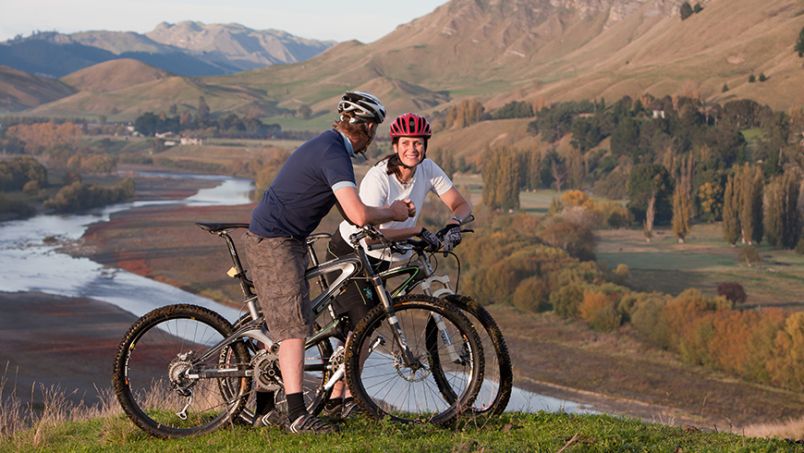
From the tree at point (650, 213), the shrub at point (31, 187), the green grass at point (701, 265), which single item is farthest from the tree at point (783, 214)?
the shrub at point (31, 187)

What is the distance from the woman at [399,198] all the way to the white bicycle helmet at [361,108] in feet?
1.05

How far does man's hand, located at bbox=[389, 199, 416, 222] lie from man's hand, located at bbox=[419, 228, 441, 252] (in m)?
0.24

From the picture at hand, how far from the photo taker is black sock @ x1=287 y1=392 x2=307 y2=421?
25.9ft

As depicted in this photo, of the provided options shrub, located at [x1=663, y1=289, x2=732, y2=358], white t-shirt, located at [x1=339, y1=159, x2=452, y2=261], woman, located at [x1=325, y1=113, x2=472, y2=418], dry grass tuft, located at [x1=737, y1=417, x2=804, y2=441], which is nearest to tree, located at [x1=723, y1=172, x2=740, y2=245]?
shrub, located at [x1=663, y1=289, x2=732, y2=358]

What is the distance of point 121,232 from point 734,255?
177 feet

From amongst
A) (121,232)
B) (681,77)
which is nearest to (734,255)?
(121,232)

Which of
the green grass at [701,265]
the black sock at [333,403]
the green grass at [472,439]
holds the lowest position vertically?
the green grass at [701,265]

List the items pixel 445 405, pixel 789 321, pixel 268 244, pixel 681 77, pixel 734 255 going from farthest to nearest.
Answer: pixel 681 77 → pixel 734 255 → pixel 789 321 → pixel 445 405 → pixel 268 244

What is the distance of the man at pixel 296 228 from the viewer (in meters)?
7.63

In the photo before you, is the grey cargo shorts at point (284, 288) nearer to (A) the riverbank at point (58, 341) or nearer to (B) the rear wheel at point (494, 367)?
(B) the rear wheel at point (494, 367)

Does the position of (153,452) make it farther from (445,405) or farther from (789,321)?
(789,321)

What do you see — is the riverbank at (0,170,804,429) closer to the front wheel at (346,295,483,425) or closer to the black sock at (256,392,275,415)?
the front wheel at (346,295,483,425)

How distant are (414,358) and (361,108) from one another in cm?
198

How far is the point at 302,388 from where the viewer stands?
794cm
